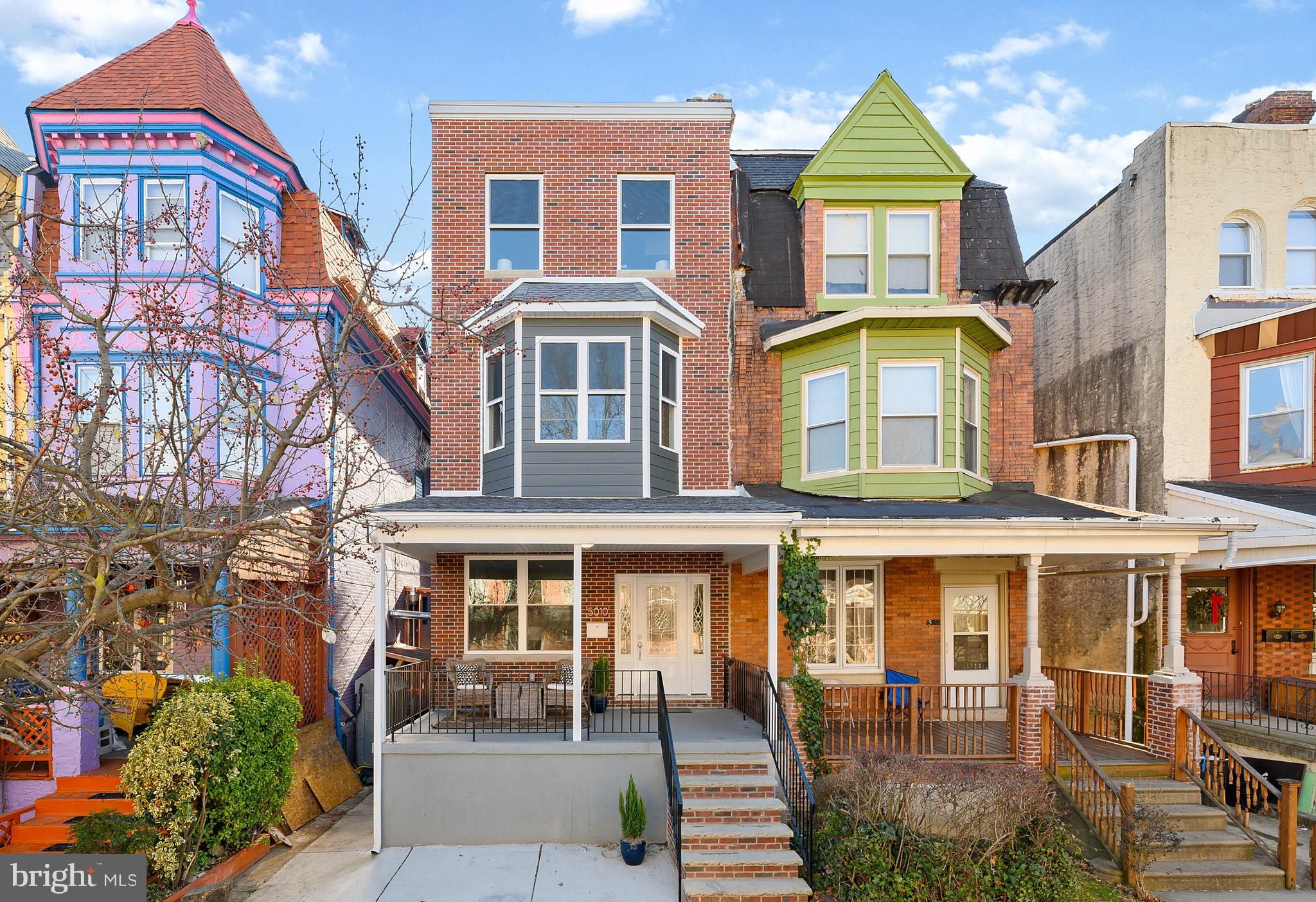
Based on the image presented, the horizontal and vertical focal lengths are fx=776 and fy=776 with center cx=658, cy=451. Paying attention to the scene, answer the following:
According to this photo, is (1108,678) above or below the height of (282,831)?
above

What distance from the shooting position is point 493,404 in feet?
41.4

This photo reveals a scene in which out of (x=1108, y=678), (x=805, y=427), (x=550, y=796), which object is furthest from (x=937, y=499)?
(x=550, y=796)

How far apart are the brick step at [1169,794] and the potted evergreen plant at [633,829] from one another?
635 cm

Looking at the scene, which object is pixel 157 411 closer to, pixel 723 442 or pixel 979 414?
pixel 723 442

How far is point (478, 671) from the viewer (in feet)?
36.0

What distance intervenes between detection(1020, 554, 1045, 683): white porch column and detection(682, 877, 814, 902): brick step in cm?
460

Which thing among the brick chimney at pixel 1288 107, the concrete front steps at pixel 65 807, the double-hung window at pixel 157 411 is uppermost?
the brick chimney at pixel 1288 107

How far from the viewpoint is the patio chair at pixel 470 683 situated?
1064 centimetres

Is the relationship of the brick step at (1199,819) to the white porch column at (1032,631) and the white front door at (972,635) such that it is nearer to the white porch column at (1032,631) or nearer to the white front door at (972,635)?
the white porch column at (1032,631)

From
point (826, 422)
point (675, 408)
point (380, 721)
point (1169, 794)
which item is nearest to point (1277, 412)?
point (1169, 794)

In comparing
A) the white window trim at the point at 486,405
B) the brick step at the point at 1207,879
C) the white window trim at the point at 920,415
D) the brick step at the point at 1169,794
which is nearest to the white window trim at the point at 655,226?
the white window trim at the point at 486,405

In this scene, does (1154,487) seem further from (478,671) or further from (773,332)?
(478,671)

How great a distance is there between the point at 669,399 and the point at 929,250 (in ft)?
17.9

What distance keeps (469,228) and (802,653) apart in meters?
8.60
